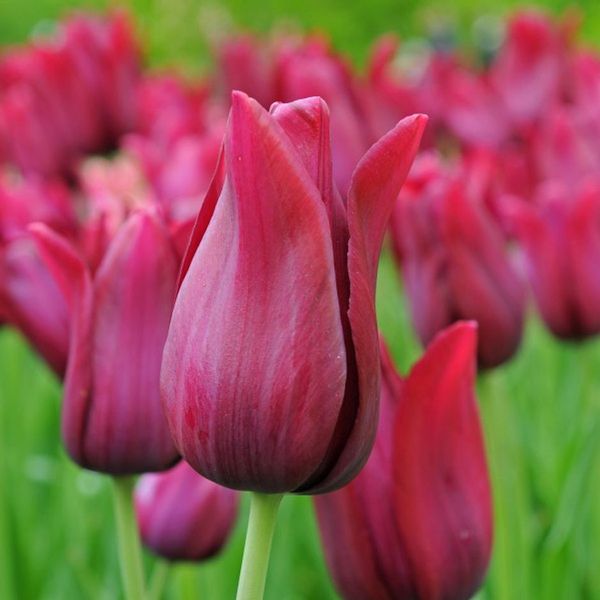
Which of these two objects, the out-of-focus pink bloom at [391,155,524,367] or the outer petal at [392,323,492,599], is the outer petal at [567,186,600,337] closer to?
the out-of-focus pink bloom at [391,155,524,367]

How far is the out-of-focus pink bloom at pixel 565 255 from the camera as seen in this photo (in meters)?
1.30

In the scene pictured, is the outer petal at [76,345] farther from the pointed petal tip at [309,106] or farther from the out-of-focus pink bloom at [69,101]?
the out-of-focus pink bloom at [69,101]

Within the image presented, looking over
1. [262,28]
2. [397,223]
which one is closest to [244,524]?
[397,223]

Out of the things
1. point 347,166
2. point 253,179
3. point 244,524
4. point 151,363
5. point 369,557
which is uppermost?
point 253,179

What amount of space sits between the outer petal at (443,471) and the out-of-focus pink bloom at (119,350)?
15 centimetres

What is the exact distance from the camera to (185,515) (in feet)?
3.27

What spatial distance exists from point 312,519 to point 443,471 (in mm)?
816

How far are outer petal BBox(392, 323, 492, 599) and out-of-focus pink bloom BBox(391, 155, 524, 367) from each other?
329mm

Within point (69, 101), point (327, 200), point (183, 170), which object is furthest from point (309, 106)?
point (69, 101)

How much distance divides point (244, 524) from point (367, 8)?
465cm

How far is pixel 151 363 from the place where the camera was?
827mm

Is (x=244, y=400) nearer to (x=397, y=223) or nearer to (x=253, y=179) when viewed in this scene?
(x=253, y=179)

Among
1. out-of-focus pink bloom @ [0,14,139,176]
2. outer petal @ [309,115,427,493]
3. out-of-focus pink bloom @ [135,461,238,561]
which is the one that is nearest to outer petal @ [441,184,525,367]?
out-of-focus pink bloom @ [135,461,238,561]

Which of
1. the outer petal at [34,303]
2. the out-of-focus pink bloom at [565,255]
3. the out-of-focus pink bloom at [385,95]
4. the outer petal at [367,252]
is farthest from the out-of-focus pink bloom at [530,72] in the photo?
the outer petal at [367,252]
